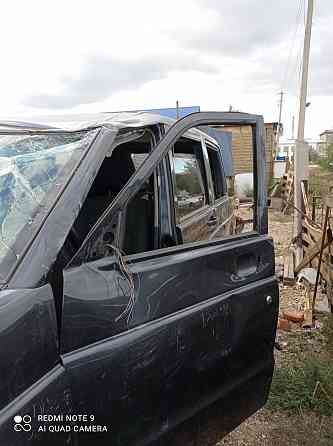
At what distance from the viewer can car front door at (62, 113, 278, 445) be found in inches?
56.7

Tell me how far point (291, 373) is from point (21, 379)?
102 inches

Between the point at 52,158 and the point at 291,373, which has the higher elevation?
the point at 52,158

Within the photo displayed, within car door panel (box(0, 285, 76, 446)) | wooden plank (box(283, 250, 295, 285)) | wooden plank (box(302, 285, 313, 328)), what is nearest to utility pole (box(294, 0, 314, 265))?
wooden plank (box(283, 250, 295, 285))

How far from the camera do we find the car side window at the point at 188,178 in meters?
2.31

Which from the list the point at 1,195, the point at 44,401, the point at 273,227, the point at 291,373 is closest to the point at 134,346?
the point at 44,401

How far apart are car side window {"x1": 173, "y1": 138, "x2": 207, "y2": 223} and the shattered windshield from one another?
654 mm

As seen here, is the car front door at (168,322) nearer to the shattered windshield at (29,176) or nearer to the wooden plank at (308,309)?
the shattered windshield at (29,176)

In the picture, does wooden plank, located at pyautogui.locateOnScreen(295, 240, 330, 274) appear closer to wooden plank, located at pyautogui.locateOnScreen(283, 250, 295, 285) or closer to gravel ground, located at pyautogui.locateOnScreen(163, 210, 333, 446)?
wooden plank, located at pyautogui.locateOnScreen(283, 250, 295, 285)

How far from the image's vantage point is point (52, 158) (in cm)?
171

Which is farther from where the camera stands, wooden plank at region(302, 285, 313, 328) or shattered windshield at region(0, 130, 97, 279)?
wooden plank at region(302, 285, 313, 328)

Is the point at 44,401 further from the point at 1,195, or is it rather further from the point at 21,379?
the point at 1,195

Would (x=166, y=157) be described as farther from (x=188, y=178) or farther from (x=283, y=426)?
(x=283, y=426)

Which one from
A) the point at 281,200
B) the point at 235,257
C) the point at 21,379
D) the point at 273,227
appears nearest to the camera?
the point at 21,379

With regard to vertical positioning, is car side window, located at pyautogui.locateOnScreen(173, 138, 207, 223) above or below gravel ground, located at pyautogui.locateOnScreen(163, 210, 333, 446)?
above
